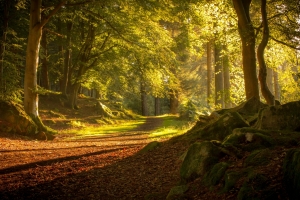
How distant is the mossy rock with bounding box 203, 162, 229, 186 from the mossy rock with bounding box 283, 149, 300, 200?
1.29 metres

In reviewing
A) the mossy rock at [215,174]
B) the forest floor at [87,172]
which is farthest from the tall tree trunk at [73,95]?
the mossy rock at [215,174]

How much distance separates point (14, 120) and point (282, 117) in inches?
457

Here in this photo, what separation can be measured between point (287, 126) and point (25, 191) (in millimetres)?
5495

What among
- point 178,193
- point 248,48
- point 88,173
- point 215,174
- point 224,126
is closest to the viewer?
point 215,174

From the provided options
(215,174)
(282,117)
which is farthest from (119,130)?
(215,174)

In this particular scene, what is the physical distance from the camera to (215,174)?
15.1ft

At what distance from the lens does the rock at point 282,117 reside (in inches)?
227

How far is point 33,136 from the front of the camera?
13.3 meters

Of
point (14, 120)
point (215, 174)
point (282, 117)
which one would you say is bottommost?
point (215, 174)

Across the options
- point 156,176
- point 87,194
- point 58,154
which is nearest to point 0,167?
point 58,154

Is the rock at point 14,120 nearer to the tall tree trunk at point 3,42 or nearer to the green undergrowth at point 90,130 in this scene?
the tall tree trunk at point 3,42

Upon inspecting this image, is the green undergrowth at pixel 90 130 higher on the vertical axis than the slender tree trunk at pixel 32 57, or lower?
lower

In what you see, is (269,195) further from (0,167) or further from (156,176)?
(0,167)

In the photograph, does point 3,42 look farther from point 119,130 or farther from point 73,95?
point 73,95
